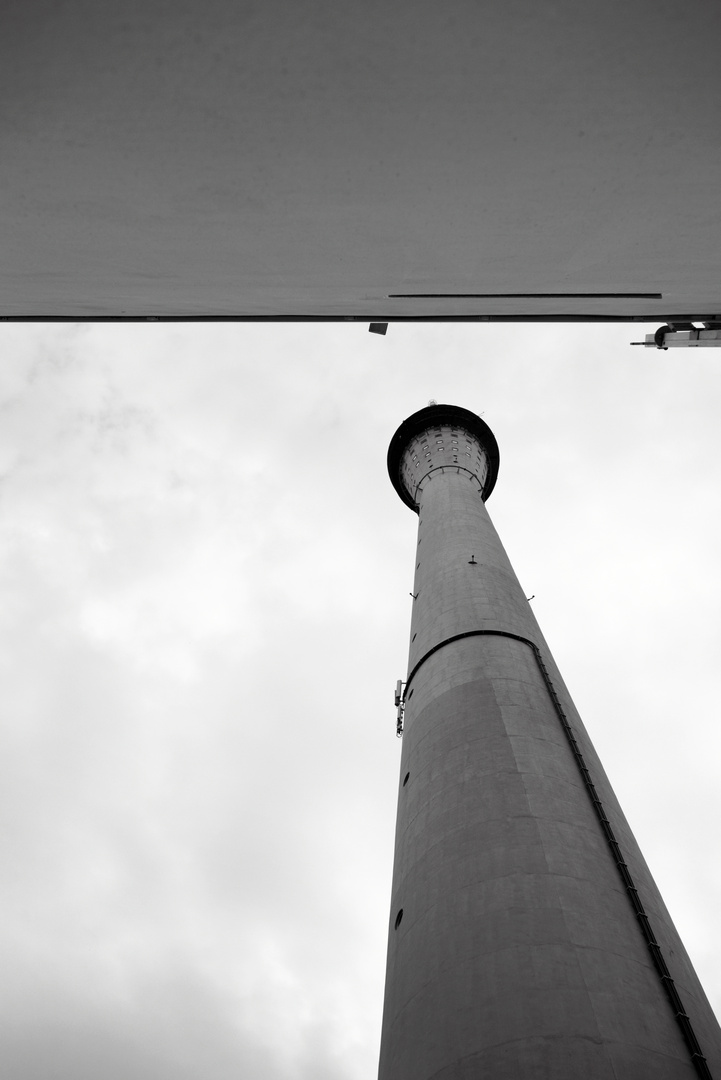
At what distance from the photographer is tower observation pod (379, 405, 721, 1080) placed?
27.8 ft

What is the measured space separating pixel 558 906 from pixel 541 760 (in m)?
3.41

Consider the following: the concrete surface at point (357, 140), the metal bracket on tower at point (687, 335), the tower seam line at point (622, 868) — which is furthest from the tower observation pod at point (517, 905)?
the concrete surface at point (357, 140)

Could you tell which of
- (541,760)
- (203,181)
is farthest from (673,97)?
(541,760)

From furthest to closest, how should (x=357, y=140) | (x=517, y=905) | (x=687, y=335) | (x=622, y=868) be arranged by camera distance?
(x=622, y=868)
(x=687, y=335)
(x=517, y=905)
(x=357, y=140)

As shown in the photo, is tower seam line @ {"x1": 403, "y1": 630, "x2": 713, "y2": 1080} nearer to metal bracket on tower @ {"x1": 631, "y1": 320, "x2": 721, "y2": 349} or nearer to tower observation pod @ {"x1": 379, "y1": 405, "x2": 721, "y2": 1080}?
tower observation pod @ {"x1": 379, "y1": 405, "x2": 721, "y2": 1080}

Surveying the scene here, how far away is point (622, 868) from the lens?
11.4 m

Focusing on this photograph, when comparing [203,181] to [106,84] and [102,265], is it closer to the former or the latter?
[106,84]

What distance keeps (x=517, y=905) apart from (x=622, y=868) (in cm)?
243

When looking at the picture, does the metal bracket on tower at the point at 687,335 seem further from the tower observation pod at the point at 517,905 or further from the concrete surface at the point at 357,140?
the tower observation pod at the point at 517,905

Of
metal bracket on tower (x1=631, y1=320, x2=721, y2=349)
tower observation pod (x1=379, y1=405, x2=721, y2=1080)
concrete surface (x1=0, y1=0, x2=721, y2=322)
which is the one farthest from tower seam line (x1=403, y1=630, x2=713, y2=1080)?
concrete surface (x1=0, y1=0, x2=721, y2=322)

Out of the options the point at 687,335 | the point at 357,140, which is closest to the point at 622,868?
the point at 687,335

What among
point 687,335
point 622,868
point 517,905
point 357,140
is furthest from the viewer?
point 622,868

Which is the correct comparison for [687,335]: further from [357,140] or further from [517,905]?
[517,905]

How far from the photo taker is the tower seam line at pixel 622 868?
28.6ft
